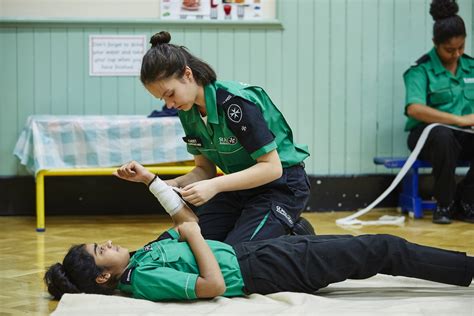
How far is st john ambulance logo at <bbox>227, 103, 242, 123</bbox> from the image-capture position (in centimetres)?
223

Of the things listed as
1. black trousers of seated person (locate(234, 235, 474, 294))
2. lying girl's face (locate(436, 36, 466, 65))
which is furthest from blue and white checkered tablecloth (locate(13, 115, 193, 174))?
black trousers of seated person (locate(234, 235, 474, 294))

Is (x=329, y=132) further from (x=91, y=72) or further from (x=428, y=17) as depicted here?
(x=91, y=72)

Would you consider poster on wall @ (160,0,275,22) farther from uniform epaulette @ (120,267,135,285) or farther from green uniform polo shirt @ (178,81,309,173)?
uniform epaulette @ (120,267,135,285)

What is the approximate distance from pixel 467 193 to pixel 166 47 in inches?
90.3

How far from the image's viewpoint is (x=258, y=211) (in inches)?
91.9

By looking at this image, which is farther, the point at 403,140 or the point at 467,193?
the point at 403,140

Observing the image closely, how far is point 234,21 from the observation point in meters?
4.13

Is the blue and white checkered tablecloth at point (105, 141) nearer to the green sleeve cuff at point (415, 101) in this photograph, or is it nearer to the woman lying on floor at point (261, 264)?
the green sleeve cuff at point (415, 101)

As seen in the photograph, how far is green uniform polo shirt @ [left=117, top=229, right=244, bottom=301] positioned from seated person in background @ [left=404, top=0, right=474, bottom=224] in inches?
77.8

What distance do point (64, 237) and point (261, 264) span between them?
5.19ft

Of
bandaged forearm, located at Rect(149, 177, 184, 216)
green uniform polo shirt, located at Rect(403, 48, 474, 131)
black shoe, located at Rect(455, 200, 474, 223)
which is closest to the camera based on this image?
bandaged forearm, located at Rect(149, 177, 184, 216)

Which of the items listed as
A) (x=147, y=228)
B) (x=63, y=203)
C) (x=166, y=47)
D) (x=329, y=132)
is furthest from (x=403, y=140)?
(x=166, y=47)

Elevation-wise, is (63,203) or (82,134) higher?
(82,134)

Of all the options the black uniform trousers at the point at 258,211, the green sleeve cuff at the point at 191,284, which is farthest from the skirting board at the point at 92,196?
the green sleeve cuff at the point at 191,284
